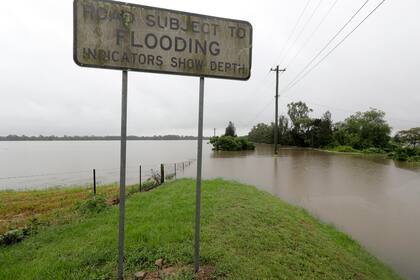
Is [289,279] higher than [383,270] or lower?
higher

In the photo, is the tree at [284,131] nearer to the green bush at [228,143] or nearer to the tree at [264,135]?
the tree at [264,135]

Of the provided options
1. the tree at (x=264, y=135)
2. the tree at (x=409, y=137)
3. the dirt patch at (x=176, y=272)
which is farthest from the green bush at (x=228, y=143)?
the tree at (x=409, y=137)

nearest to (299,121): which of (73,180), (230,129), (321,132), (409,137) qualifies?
(321,132)

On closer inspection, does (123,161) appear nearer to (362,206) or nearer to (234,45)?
(234,45)

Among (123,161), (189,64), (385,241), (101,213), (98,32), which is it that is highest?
(98,32)

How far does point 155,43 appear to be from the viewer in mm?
2342

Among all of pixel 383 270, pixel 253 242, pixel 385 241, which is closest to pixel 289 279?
pixel 253 242

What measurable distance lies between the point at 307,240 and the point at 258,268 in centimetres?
146

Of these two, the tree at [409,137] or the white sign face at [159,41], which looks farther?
the tree at [409,137]

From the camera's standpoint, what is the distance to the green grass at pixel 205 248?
2795mm

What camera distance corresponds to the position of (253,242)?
3562 millimetres

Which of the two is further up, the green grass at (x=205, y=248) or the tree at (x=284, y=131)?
the tree at (x=284, y=131)

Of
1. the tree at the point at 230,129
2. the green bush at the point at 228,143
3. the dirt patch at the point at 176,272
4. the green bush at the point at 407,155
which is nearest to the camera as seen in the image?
the dirt patch at the point at 176,272

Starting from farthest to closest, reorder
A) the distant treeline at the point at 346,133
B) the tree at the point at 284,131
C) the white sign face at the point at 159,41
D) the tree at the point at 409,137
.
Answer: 1. the tree at the point at 284,131
2. the tree at the point at 409,137
3. the distant treeline at the point at 346,133
4. the white sign face at the point at 159,41
